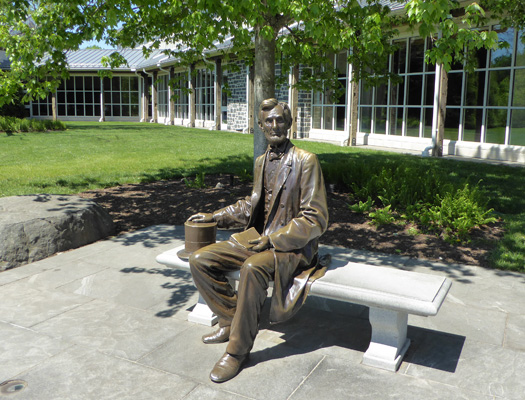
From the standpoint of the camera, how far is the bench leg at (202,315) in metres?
4.29

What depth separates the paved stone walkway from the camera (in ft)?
10.9

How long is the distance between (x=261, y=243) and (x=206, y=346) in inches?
35.2

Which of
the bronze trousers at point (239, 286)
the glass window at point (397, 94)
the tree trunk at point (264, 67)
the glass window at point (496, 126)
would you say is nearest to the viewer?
the bronze trousers at point (239, 286)

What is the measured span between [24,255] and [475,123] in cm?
1173

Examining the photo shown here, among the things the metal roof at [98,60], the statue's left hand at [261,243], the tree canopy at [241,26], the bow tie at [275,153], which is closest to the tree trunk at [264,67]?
the tree canopy at [241,26]

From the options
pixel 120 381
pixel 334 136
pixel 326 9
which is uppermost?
pixel 326 9

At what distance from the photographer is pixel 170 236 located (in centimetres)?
705

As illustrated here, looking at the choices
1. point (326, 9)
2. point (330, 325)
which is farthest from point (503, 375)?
point (326, 9)

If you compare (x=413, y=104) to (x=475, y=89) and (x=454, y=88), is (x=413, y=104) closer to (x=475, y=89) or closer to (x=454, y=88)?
(x=454, y=88)

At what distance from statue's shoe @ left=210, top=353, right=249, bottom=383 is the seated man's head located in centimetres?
155

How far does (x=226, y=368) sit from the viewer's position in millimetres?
3451

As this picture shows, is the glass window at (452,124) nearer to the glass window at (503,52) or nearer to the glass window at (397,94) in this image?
the glass window at (503,52)

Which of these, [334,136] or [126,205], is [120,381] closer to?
[126,205]

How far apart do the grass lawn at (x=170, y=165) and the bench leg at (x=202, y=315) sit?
333 centimetres
